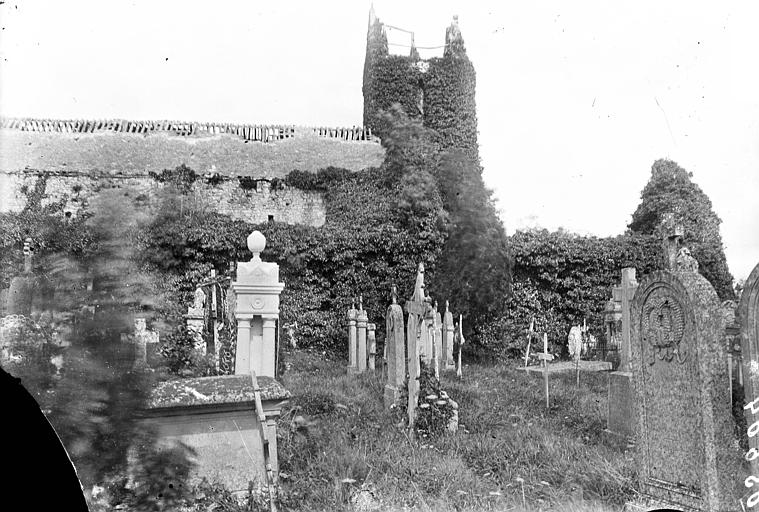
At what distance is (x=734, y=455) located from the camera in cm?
362

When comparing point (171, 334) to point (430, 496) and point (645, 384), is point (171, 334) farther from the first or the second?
point (645, 384)

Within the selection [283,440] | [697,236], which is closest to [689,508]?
[283,440]

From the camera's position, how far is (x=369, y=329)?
34.6 feet

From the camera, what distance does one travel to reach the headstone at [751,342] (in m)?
3.58

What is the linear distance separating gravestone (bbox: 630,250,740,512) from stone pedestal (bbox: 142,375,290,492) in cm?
267

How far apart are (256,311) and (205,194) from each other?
671cm

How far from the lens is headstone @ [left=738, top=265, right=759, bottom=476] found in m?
3.58

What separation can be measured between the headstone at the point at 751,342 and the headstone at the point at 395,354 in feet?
12.8

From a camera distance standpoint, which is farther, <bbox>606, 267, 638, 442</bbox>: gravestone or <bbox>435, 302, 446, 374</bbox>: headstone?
<bbox>435, 302, 446, 374</bbox>: headstone

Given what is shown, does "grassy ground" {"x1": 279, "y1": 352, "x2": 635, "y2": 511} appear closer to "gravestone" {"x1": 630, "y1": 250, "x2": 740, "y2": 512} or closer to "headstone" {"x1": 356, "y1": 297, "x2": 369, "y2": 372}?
"gravestone" {"x1": 630, "y1": 250, "x2": 740, "y2": 512}

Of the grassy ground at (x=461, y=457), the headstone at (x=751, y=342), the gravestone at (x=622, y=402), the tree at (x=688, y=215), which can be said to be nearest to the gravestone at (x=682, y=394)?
the headstone at (x=751, y=342)

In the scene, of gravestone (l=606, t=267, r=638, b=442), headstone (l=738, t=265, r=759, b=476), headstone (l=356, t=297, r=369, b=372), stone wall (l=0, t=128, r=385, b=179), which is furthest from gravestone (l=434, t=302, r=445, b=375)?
headstone (l=738, t=265, r=759, b=476)

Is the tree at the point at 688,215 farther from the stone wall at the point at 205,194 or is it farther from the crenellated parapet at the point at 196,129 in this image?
the stone wall at the point at 205,194

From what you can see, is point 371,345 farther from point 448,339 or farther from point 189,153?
point 189,153
